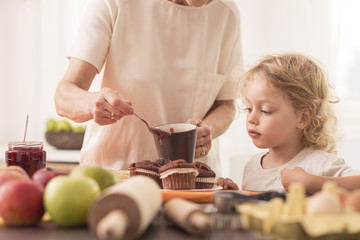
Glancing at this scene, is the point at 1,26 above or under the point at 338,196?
above

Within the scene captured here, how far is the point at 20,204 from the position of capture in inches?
33.5

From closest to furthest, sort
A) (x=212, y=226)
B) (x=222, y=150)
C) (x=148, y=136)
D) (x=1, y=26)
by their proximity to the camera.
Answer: (x=212, y=226)
(x=148, y=136)
(x=222, y=150)
(x=1, y=26)

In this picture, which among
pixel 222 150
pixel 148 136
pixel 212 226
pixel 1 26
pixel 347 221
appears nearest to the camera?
pixel 347 221

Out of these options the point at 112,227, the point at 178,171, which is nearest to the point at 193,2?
the point at 178,171

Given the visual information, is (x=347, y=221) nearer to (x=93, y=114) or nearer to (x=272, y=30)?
(x=93, y=114)

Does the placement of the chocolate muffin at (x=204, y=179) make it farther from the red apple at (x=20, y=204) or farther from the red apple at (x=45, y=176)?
the red apple at (x=20, y=204)

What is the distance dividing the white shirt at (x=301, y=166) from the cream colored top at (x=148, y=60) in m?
0.21

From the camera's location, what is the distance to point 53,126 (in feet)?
12.5

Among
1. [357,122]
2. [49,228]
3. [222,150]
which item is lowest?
[222,150]

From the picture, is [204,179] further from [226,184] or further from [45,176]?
[45,176]

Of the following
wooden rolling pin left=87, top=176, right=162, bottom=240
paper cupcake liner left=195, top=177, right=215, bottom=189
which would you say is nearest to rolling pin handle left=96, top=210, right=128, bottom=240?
wooden rolling pin left=87, top=176, right=162, bottom=240

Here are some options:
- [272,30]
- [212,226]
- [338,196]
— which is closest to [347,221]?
[338,196]

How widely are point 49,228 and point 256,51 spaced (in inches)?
121

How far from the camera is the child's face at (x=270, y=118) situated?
73.7 inches
